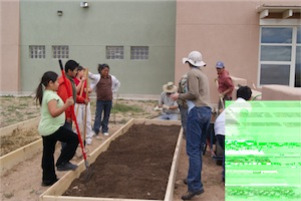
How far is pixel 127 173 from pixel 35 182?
1.16 metres

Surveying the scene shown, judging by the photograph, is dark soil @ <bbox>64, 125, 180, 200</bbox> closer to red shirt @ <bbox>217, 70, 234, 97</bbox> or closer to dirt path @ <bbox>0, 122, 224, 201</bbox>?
dirt path @ <bbox>0, 122, 224, 201</bbox>

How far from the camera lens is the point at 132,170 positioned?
15.8 feet

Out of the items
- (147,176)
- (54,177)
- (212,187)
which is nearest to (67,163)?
(54,177)

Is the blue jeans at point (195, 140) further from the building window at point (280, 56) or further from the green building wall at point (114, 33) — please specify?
the green building wall at point (114, 33)

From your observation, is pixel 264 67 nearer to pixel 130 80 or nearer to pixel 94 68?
pixel 130 80

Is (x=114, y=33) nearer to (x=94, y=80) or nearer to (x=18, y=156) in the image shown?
(x=94, y=80)

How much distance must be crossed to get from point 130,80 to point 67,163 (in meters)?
10.3

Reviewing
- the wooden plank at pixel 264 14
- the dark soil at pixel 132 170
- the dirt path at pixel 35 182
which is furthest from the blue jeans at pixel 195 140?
the wooden plank at pixel 264 14

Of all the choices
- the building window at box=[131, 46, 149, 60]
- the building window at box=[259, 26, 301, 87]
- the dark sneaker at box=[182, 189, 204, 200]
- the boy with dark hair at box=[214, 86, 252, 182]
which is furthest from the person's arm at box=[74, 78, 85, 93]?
the building window at box=[131, 46, 149, 60]

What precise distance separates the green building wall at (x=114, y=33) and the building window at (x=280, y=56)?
356cm

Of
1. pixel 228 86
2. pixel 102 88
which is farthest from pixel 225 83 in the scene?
pixel 102 88

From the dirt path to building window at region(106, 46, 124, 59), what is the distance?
9497 mm

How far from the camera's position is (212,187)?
14.6 feet

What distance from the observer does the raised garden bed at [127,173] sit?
3869 mm
